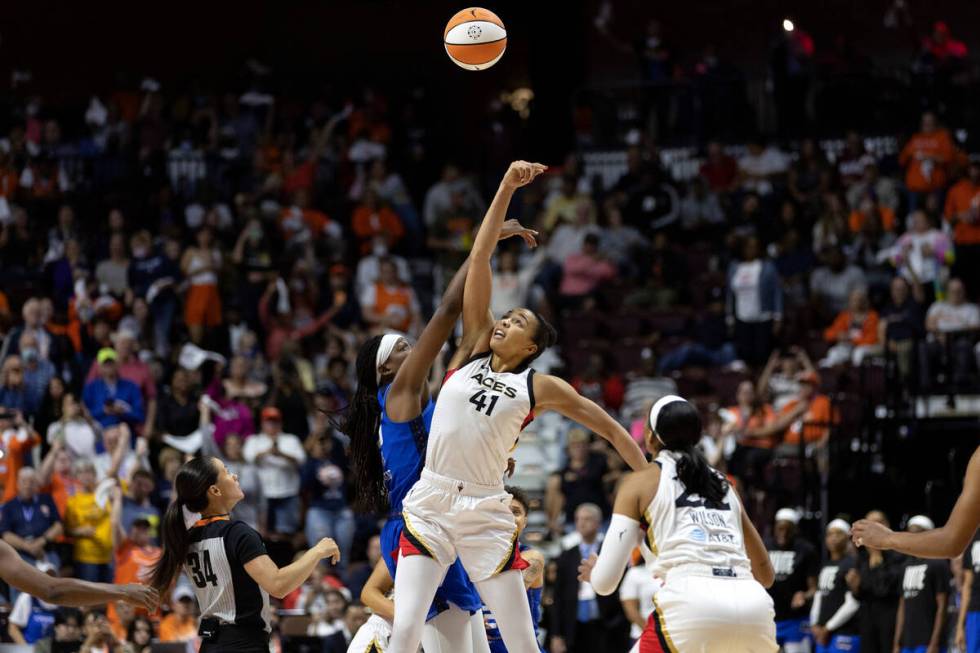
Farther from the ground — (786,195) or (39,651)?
(786,195)

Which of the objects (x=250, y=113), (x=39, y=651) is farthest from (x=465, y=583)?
(x=250, y=113)

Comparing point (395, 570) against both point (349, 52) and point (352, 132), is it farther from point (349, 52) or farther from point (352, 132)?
point (349, 52)

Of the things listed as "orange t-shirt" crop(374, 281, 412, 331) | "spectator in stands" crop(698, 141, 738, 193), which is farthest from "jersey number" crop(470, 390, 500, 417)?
"spectator in stands" crop(698, 141, 738, 193)

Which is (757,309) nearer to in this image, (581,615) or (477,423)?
(581,615)

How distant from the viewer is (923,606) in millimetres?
12930

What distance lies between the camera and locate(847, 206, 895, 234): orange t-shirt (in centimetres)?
1923

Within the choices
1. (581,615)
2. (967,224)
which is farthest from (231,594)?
(967,224)

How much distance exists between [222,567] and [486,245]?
1.87 meters

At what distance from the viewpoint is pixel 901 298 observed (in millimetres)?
17422

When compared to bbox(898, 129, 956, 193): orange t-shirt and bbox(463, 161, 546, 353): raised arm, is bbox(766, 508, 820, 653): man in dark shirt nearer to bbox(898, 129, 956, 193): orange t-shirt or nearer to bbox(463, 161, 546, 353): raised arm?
bbox(463, 161, 546, 353): raised arm

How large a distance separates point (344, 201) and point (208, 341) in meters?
4.28

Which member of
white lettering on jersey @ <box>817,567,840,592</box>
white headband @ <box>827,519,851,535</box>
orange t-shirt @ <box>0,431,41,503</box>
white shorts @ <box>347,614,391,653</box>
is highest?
white shorts @ <box>347,614,391,653</box>

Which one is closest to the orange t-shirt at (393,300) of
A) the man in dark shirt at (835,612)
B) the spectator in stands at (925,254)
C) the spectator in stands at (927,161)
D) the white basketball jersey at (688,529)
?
the spectator in stands at (925,254)

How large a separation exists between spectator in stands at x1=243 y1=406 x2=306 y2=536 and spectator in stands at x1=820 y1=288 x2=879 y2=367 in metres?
5.79
